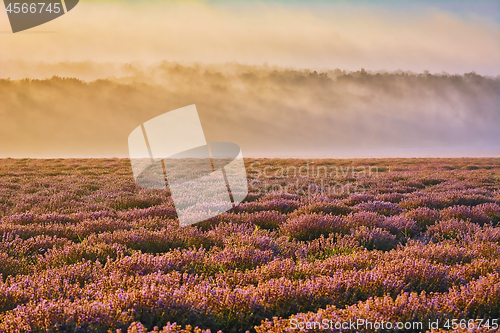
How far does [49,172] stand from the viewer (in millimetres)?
16328

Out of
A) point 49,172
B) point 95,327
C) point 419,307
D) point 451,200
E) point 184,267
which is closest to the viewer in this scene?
point 95,327

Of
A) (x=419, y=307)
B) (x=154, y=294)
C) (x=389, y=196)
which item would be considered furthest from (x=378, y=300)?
(x=389, y=196)

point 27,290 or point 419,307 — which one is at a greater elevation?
point 27,290

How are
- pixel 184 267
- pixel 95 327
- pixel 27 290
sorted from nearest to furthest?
pixel 95 327
pixel 27 290
pixel 184 267

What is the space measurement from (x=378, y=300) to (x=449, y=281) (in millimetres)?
1221

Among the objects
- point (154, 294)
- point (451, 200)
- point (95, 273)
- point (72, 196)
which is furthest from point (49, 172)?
point (451, 200)

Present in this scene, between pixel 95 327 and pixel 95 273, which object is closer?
pixel 95 327

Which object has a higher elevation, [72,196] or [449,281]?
[72,196]

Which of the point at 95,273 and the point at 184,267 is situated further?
the point at 184,267

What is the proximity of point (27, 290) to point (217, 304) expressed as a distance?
1765mm

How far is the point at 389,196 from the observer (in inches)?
364

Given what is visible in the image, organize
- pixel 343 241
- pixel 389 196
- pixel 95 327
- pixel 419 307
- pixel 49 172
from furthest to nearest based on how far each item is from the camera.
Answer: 1. pixel 49 172
2. pixel 389 196
3. pixel 343 241
4. pixel 419 307
5. pixel 95 327

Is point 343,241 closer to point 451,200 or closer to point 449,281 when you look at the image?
point 449,281

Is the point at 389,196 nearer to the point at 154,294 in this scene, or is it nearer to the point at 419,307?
the point at 419,307
